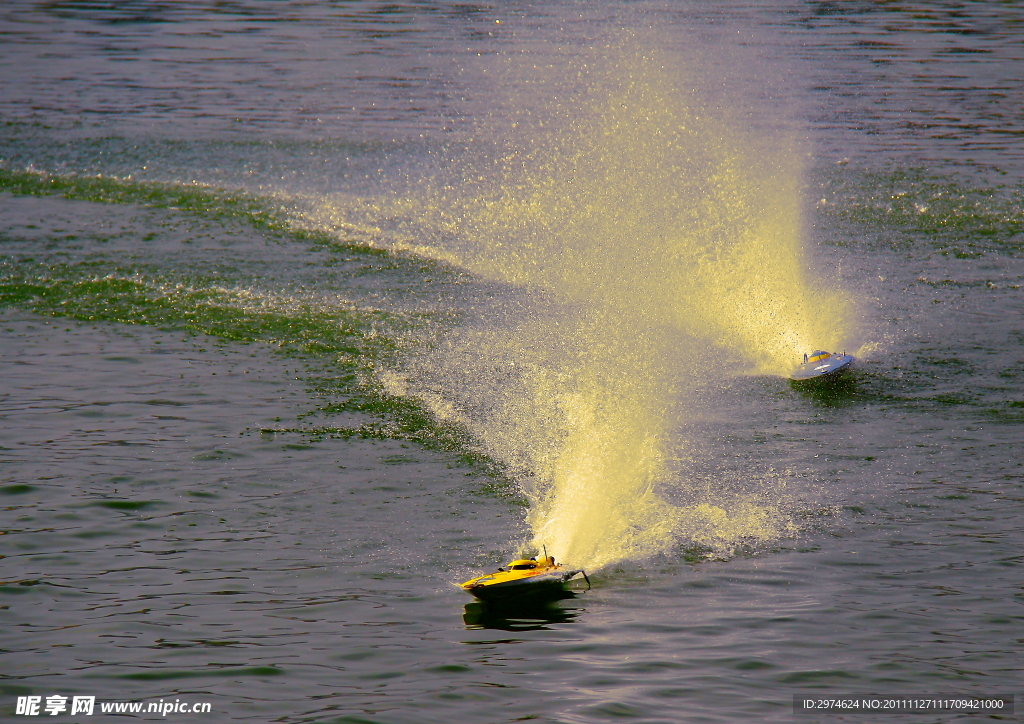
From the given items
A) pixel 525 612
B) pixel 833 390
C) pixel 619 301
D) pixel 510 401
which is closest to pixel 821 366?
pixel 833 390

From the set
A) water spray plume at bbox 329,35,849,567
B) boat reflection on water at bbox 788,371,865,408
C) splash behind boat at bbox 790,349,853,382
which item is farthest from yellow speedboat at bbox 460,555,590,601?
splash behind boat at bbox 790,349,853,382

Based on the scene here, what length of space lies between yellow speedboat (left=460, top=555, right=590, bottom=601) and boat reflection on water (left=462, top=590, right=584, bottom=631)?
0.13 metres

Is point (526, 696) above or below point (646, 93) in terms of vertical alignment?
below

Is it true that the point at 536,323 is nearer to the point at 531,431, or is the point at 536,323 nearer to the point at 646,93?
the point at 531,431

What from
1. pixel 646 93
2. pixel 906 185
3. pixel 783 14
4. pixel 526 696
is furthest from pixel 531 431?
pixel 783 14

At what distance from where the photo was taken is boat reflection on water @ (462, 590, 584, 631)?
40.5 feet

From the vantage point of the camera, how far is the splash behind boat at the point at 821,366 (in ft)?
66.1

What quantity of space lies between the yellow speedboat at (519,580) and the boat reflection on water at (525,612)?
0.13 meters

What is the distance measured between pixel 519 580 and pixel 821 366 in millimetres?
10139

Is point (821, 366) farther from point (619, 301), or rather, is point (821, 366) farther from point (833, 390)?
point (619, 301)

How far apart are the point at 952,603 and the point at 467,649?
5.96m

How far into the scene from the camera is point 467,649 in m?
11.8

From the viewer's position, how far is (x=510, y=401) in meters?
19.0

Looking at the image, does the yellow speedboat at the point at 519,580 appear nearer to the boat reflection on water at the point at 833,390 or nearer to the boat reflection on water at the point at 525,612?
the boat reflection on water at the point at 525,612
